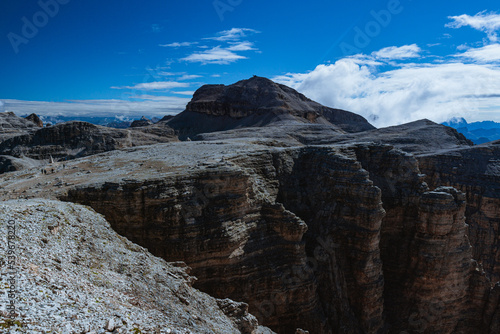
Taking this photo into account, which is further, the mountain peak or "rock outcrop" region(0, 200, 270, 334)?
the mountain peak

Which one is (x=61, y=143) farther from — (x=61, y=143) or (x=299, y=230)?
(x=299, y=230)

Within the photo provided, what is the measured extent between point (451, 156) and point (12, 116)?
8766cm

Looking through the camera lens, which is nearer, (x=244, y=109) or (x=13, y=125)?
(x=13, y=125)

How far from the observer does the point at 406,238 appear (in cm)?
3159

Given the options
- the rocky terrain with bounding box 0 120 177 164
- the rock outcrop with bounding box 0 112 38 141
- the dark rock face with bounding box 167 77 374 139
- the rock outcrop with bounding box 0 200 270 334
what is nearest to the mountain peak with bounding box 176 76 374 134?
the dark rock face with bounding box 167 77 374 139

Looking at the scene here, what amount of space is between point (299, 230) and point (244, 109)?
3626 inches

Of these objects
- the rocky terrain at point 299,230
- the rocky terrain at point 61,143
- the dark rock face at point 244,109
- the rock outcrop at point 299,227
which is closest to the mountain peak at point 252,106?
the dark rock face at point 244,109

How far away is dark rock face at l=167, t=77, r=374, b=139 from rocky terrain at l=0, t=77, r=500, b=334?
72.1 metres

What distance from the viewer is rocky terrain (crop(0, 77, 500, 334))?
68.3 ft

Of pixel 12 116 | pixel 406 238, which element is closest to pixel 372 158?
pixel 406 238

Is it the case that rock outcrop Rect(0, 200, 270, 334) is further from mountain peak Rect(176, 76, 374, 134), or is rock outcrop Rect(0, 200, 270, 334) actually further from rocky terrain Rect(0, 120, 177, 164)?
mountain peak Rect(176, 76, 374, 134)

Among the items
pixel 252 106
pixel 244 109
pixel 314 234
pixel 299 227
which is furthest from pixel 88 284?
pixel 252 106

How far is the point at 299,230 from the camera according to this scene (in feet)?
81.1

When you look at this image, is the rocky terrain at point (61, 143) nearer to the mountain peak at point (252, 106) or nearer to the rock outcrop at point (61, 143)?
the rock outcrop at point (61, 143)
